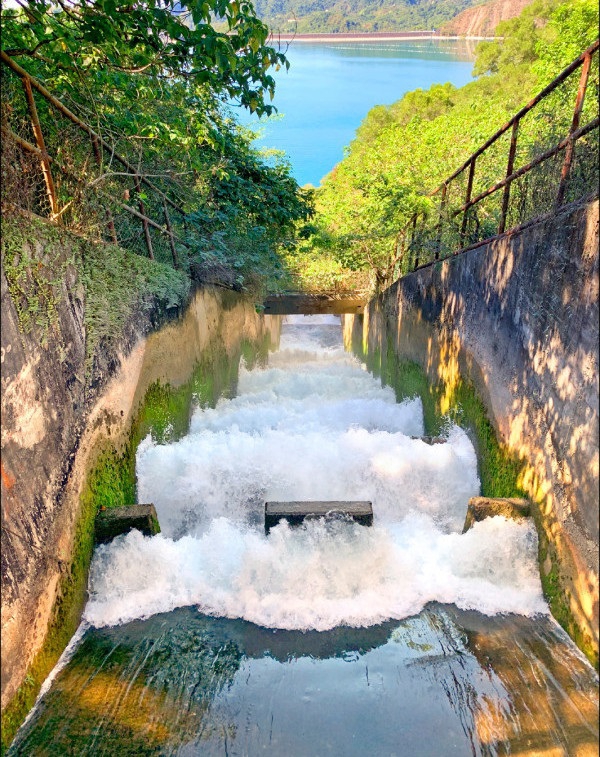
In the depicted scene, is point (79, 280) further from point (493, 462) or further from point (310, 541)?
point (493, 462)

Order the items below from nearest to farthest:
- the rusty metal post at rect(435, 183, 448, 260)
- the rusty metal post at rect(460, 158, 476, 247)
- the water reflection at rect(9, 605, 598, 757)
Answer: the water reflection at rect(9, 605, 598, 757)
the rusty metal post at rect(460, 158, 476, 247)
the rusty metal post at rect(435, 183, 448, 260)

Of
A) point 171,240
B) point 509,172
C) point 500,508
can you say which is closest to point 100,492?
point 500,508

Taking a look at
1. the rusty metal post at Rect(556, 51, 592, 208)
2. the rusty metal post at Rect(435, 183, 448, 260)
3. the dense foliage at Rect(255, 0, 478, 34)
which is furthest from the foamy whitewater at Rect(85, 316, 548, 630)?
the dense foliage at Rect(255, 0, 478, 34)

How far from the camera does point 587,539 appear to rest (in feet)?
10.1

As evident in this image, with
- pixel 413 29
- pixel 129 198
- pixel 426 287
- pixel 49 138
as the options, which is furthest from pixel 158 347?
pixel 413 29

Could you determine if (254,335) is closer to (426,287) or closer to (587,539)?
(426,287)

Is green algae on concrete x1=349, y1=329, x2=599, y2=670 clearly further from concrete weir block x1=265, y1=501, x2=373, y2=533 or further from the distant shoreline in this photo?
the distant shoreline

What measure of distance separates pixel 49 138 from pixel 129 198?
1.73 meters

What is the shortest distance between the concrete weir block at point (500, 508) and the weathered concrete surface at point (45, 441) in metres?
3.28

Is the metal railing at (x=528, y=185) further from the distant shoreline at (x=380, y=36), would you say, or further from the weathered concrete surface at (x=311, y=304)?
the distant shoreline at (x=380, y=36)

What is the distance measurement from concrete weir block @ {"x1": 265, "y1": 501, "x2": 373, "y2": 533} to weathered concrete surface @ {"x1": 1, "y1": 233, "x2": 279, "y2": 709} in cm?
160

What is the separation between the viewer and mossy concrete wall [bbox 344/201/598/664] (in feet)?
10.4

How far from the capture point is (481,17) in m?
56.0

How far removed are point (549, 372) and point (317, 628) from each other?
2636mm
